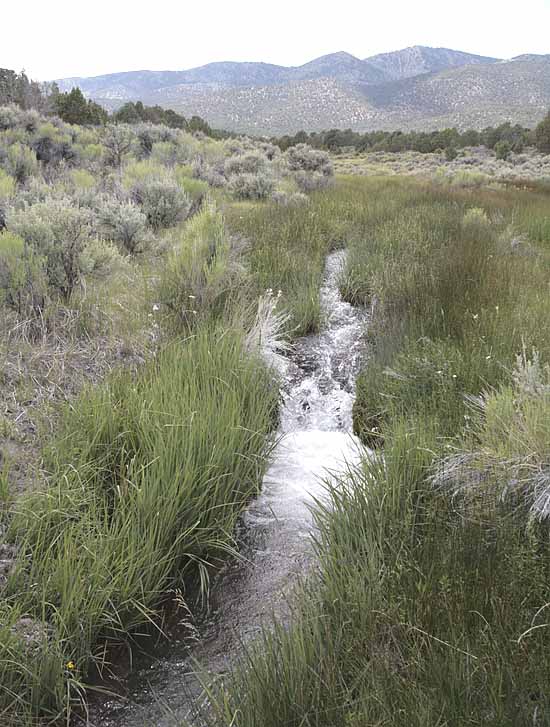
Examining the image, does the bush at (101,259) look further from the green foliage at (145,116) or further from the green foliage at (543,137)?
the green foliage at (543,137)

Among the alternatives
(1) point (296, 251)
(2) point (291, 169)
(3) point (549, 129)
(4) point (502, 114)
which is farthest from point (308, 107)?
(1) point (296, 251)

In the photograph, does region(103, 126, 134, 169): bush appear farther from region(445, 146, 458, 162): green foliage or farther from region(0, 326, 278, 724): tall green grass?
region(445, 146, 458, 162): green foliage

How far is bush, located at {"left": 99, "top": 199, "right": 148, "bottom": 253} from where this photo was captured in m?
7.61

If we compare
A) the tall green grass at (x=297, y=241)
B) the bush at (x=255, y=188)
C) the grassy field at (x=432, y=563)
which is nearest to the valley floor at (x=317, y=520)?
the grassy field at (x=432, y=563)

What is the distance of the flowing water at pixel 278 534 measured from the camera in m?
2.35

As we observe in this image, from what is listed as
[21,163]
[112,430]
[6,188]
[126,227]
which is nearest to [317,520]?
[112,430]

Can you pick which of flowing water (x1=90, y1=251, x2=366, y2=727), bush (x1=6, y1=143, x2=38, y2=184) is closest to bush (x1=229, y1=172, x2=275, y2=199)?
bush (x1=6, y1=143, x2=38, y2=184)

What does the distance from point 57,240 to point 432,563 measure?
4951 millimetres

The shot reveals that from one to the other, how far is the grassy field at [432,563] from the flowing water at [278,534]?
22 centimetres

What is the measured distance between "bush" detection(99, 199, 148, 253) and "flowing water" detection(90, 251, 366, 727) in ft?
9.80

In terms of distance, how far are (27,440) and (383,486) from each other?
7.05 ft

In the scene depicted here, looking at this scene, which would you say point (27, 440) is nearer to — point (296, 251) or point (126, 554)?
point (126, 554)

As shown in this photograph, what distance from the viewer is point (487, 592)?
85.7 inches

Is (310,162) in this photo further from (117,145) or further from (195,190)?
(195,190)
